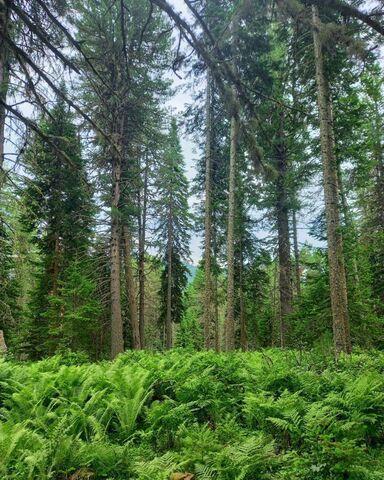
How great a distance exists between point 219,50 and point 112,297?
37.0 ft

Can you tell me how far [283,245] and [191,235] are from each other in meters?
7.57

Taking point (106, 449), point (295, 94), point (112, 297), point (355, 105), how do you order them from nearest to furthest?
point (106, 449), point (295, 94), point (355, 105), point (112, 297)

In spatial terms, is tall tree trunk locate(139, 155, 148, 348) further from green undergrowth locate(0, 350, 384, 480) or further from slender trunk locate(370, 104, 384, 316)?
green undergrowth locate(0, 350, 384, 480)

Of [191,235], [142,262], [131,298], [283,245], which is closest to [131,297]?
[131,298]

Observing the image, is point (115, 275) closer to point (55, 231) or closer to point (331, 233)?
point (55, 231)

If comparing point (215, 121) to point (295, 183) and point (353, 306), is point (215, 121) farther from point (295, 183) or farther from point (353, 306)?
point (353, 306)

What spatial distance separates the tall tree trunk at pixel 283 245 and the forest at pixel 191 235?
105 mm

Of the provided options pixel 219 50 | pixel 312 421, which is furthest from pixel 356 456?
pixel 219 50

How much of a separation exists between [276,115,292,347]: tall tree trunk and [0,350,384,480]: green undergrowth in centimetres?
965

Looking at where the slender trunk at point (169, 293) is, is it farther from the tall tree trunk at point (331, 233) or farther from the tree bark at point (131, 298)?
the tall tree trunk at point (331, 233)

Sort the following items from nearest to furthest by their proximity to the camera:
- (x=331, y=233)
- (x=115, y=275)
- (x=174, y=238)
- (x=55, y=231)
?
(x=331, y=233) < (x=115, y=275) < (x=55, y=231) < (x=174, y=238)

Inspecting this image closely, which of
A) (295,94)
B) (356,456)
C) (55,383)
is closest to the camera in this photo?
(356,456)

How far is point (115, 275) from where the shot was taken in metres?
13.7

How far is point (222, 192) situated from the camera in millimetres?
18047
